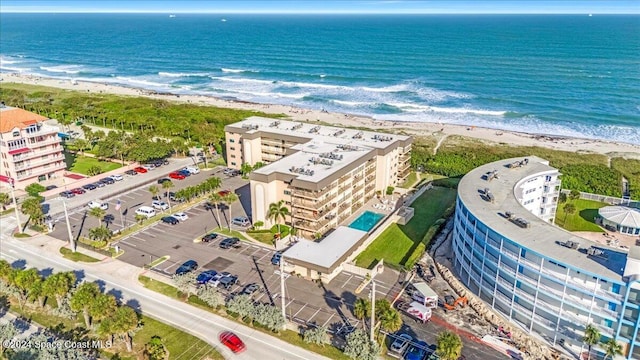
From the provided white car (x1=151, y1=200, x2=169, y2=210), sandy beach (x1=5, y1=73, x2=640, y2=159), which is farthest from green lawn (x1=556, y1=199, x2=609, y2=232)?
white car (x1=151, y1=200, x2=169, y2=210)

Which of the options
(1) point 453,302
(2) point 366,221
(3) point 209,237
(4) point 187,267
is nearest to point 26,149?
(3) point 209,237

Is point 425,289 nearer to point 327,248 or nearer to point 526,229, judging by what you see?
point 526,229

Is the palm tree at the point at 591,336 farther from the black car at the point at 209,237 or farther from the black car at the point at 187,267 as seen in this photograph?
the black car at the point at 209,237

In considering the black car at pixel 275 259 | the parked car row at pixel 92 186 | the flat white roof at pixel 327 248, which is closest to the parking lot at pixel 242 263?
the black car at pixel 275 259

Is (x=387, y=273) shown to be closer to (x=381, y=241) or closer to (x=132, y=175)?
(x=381, y=241)

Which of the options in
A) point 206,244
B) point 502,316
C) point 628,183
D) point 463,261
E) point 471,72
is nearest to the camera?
point 502,316

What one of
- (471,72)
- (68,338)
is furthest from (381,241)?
(471,72)

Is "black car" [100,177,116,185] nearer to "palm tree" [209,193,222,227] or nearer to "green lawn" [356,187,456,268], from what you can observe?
"palm tree" [209,193,222,227]
